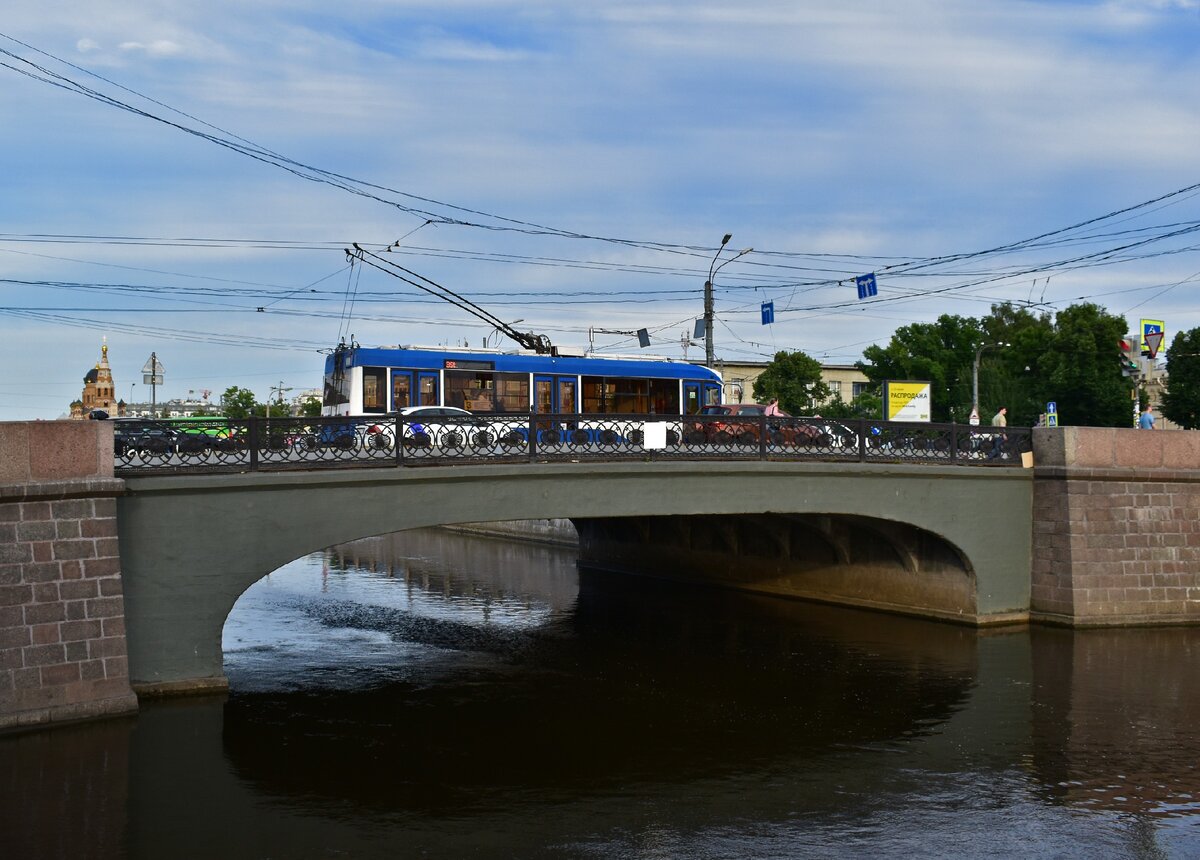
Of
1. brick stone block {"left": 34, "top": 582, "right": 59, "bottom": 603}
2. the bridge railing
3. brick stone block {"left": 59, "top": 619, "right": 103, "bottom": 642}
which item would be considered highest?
the bridge railing

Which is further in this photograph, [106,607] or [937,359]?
[937,359]

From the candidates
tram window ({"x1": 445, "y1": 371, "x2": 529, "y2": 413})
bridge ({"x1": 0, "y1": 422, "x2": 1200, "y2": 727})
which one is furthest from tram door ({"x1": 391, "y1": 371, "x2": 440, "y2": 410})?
bridge ({"x1": 0, "y1": 422, "x2": 1200, "y2": 727})

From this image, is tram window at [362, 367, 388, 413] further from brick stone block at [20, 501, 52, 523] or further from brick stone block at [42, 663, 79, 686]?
brick stone block at [42, 663, 79, 686]

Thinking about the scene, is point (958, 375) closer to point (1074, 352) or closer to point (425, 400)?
point (1074, 352)

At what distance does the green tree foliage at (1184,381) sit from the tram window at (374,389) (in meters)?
43.2

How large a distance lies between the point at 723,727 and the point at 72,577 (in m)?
9.37

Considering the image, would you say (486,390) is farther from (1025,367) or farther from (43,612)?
(1025,367)

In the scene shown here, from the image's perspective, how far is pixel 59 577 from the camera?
15.4 metres

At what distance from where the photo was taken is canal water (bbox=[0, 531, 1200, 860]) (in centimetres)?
1212

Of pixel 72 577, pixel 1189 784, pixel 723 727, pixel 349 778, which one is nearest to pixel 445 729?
pixel 349 778

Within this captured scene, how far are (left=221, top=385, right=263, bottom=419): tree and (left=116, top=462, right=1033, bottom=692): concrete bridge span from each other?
6657 centimetres

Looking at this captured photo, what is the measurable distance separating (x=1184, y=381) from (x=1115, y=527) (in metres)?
35.3

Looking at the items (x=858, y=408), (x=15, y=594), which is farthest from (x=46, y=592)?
(x=858, y=408)

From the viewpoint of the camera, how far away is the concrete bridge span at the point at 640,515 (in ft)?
54.6
